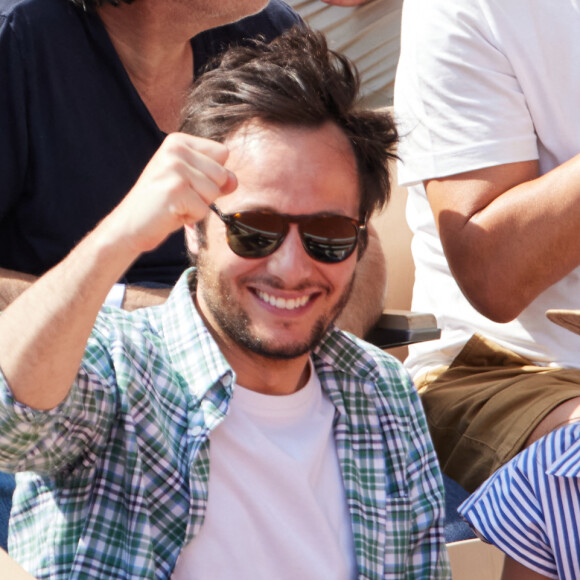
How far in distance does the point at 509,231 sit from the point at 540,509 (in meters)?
0.57

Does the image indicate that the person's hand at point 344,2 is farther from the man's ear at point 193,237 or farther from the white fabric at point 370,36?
the man's ear at point 193,237

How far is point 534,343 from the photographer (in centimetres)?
203

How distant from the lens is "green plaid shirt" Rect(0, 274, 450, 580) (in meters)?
1.33

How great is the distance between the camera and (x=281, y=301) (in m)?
1.55

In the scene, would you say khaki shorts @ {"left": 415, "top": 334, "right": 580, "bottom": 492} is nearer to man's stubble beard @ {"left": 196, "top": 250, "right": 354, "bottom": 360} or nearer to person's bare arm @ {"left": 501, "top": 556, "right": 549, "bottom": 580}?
person's bare arm @ {"left": 501, "top": 556, "right": 549, "bottom": 580}

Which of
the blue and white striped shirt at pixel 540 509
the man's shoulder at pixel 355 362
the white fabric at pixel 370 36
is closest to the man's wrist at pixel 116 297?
the man's shoulder at pixel 355 362

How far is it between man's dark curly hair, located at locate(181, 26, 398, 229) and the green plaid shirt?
0.29 metres

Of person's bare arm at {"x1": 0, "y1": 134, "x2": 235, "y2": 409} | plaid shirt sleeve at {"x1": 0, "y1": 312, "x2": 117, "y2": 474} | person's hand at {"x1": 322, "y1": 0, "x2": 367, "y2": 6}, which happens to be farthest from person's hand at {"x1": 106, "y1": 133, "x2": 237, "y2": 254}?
person's hand at {"x1": 322, "y1": 0, "x2": 367, "y2": 6}

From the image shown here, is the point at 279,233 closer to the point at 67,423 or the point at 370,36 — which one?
the point at 67,423

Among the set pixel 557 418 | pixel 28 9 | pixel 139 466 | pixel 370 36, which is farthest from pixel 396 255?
pixel 370 36

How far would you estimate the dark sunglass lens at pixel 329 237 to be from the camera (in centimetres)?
154

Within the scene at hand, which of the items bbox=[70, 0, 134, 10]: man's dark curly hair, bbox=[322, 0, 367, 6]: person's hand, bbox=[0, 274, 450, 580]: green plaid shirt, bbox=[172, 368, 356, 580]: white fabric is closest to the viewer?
bbox=[0, 274, 450, 580]: green plaid shirt

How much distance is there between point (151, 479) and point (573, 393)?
80 centimetres

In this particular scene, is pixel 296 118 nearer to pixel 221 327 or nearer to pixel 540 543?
pixel 221 327
